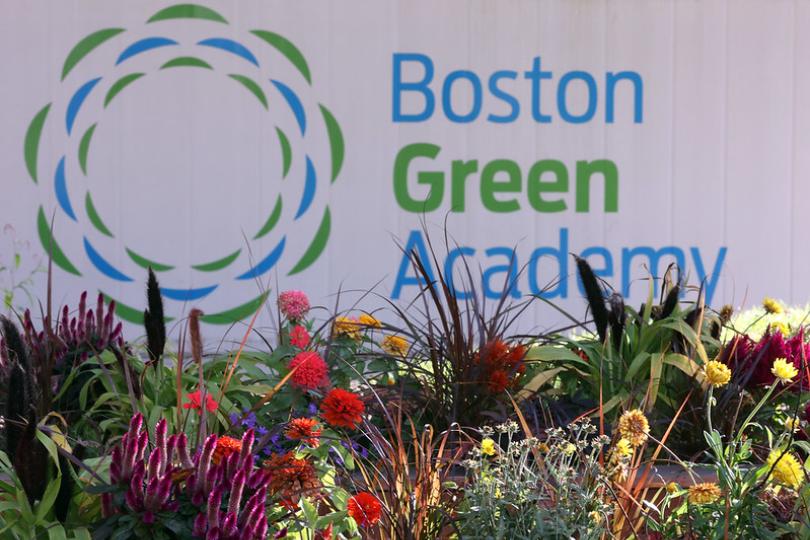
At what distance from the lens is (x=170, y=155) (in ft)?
14.3

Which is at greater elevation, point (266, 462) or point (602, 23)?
point (602, 23)

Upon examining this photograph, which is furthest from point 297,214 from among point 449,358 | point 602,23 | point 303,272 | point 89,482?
point 89,482

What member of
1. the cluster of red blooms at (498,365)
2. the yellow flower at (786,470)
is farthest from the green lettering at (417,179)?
the yellow flower at (786,470)

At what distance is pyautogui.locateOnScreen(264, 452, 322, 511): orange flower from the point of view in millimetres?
1629

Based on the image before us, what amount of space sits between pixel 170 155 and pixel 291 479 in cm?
298

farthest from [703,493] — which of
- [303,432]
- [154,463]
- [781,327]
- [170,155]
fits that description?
[170,155]

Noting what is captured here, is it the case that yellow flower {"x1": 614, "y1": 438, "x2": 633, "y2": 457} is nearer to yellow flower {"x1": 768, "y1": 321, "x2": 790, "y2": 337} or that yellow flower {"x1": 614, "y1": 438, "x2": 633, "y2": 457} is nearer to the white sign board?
yellow flower {"x1": 768, "y1": 321, "x2": 790, "y2": 337}

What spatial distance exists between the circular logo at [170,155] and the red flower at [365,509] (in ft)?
9.29

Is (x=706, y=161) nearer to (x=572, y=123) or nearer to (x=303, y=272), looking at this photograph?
(x=572, y=123)

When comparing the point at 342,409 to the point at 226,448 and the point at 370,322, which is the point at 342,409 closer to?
the point at 226,448

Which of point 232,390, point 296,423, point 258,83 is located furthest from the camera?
point 258,83

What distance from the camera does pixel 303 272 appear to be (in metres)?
4.40

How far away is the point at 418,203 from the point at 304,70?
763mm

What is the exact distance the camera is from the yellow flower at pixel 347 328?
8.51ft
